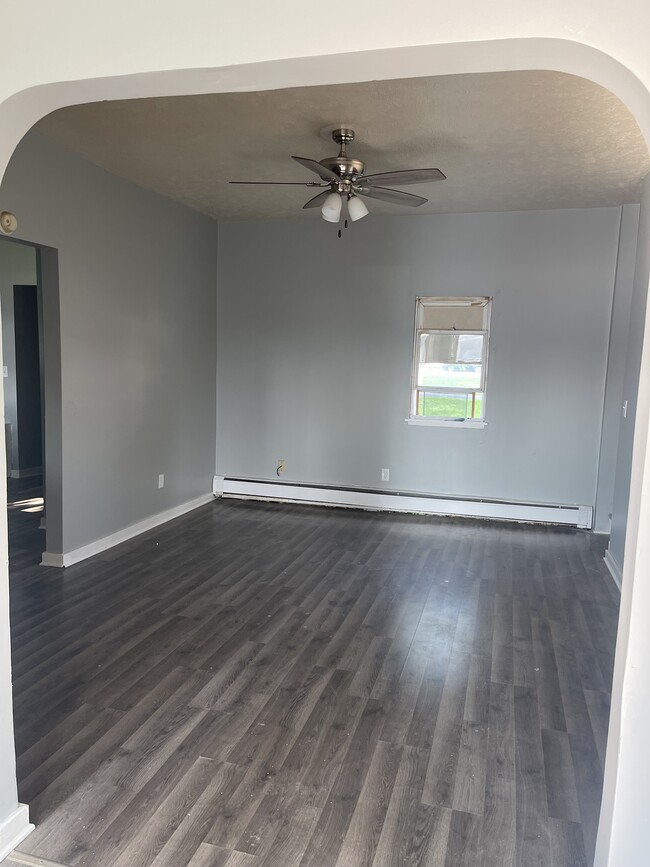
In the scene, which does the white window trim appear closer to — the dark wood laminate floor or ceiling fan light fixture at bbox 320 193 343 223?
the dark wood laminate floor

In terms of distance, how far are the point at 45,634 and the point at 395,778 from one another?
1978mm

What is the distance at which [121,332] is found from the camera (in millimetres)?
4625

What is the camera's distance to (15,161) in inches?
137

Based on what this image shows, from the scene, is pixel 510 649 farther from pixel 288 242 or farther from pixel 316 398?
pixel 288 242

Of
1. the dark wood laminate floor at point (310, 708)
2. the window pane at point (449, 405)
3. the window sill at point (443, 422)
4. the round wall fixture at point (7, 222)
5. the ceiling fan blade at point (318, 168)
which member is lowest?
the dark wood laminate floor at point (310, 708)

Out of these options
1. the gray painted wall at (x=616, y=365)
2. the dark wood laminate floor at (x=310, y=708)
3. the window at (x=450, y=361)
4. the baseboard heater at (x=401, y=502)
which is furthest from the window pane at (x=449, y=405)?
the dark wood laminate floor at (x=310, y=708)

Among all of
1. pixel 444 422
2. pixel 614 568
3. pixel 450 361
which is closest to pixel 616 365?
pixel 450 361

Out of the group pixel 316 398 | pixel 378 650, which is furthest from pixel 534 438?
pixel 378 650

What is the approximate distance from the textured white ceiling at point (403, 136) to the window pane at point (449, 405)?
1772mm

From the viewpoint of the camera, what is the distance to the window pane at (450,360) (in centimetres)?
563

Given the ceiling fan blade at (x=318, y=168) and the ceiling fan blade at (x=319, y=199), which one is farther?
the ceiling fan blade at (x=319, y=199)

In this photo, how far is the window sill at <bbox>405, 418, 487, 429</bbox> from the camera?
5.64 m

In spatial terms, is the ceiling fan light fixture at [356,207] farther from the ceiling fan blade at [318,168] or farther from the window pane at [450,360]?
the window pane at [450,360]

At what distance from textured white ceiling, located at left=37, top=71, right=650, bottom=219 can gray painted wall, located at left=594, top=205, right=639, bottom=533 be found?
1.11 feet
